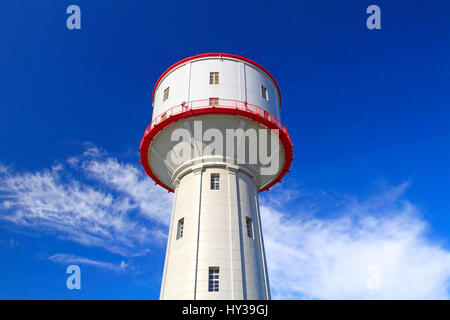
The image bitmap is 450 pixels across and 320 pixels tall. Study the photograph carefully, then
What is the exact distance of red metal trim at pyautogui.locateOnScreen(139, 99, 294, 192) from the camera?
22484 mm

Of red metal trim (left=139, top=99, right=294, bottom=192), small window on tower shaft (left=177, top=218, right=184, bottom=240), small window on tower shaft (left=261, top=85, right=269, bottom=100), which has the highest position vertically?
small window on tower shaft (left=261, top=85, right=269, bottom=100)

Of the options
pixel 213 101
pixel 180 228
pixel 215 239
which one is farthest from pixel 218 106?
pixel 215 239

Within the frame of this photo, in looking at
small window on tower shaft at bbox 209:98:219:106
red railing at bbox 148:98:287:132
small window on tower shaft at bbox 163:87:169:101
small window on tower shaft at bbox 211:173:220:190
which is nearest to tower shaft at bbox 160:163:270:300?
small window on tower shaft at bbox 211:173:220:190

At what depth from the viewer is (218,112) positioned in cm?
2239

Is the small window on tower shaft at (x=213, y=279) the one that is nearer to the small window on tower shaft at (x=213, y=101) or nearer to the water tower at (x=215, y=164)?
the water tower at (x=215, y=164)

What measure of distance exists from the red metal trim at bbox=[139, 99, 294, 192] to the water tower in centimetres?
7

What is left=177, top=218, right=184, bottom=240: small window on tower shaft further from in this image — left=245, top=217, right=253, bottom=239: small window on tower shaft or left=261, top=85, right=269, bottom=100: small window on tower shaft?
left=261, top=85, right=269, bottom=100: small window on tower shaft

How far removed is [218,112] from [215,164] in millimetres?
3776

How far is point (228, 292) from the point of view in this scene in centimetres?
1889

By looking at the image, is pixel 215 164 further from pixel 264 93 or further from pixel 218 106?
pixel 264 93

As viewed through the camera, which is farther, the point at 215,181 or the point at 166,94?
the point at 166,94

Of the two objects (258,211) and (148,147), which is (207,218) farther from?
(148,147)
